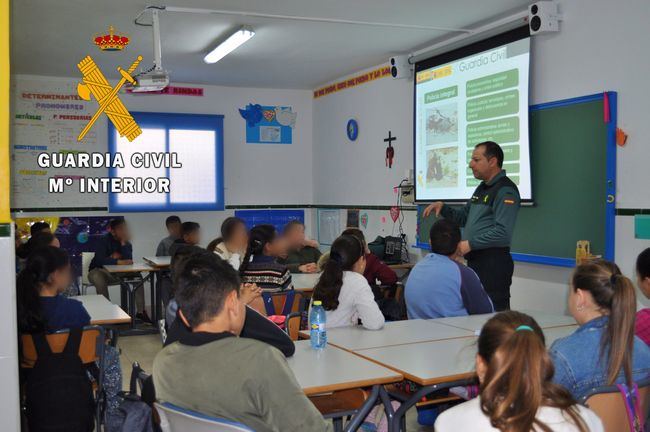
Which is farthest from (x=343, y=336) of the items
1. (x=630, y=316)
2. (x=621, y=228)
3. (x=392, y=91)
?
(x=392, y=91)

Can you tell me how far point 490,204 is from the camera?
15.3ft

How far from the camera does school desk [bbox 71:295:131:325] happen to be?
13.6 feet

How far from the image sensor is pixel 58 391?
10.8ft

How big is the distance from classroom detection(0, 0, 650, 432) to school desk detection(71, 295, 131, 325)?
24 millimetres

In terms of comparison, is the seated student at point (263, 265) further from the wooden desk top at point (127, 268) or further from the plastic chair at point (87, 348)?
the wooden desk top at point (127, 268)

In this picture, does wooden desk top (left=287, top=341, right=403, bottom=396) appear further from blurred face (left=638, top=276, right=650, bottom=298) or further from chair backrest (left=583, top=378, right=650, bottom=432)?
blurred face (left=638, top=276, right=650, bottom=298)

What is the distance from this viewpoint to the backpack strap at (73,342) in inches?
133

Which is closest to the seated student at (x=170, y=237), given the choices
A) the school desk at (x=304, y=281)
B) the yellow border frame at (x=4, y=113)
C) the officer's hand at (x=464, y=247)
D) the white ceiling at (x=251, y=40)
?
the white ceiling at (x=251, y=40)

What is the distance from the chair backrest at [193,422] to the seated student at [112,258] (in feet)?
19.7

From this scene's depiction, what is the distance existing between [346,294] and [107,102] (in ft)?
21.0

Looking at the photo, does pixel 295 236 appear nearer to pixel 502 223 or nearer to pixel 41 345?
pixel 502 223

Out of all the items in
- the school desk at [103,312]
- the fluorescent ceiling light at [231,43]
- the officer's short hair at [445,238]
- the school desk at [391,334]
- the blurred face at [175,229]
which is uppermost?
the fluorescent ceiling light at [231,43]

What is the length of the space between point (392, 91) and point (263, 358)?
627cm

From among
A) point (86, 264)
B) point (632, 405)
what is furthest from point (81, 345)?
point (86, 264)
